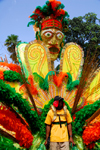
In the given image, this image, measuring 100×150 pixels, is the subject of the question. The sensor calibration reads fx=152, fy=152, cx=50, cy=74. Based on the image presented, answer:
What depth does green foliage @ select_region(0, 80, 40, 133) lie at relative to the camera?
1948 millimetres

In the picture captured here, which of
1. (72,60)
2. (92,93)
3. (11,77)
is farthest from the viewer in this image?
(72,60)

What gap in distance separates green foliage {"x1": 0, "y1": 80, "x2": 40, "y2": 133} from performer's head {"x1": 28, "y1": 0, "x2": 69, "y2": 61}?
104 inches

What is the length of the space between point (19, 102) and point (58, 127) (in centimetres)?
65

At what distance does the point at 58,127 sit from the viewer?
2135mm

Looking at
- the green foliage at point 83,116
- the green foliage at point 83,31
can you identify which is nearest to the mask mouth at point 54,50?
the green foliage at point 83,116

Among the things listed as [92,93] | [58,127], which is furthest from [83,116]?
[92,93]

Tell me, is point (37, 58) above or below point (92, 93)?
above

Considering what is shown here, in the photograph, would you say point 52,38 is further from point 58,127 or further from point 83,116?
point 58,127

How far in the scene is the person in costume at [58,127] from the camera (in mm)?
2078

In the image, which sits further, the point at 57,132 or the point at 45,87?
the point at 45,87

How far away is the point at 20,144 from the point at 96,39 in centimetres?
1019

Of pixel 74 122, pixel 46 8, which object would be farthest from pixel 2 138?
pixel 46 8

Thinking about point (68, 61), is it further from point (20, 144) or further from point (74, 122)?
point (20, 144)

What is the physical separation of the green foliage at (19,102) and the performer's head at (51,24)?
8.63 ft
